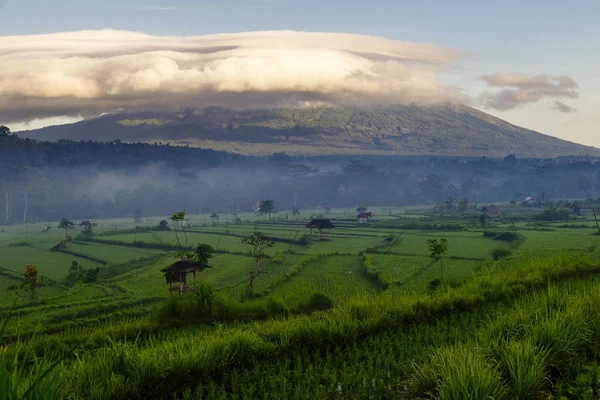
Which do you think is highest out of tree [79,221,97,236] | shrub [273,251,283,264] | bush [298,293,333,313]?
bush [298,293,333,313]

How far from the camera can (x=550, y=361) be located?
8062 mm

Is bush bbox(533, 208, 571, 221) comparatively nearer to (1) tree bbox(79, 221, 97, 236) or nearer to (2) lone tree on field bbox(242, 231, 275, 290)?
(2) lone tree on field bbox(242, 231, 275, 290)

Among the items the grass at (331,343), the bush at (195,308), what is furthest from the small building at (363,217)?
the bush at (195,308)

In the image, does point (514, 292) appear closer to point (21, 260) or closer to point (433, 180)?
point (21, 260)

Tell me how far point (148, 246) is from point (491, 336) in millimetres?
48332

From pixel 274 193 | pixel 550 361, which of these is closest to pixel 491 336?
pixel 550 361

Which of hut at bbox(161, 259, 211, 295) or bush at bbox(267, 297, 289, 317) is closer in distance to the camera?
bush at bbox(267, 297, 289, 317)

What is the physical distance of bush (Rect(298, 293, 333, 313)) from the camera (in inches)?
689

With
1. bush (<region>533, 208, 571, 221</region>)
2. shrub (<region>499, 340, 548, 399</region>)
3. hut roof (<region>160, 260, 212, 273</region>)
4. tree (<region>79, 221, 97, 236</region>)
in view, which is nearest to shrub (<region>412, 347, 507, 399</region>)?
shrub (<region>499, 340, 548, 399</region>)

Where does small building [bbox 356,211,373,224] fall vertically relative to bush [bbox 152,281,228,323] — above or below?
below

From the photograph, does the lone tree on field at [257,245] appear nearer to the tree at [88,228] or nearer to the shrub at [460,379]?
the shrub at [460,379]

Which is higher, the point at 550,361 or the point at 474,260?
the point at 550,361

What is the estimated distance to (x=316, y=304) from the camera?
1764 cm

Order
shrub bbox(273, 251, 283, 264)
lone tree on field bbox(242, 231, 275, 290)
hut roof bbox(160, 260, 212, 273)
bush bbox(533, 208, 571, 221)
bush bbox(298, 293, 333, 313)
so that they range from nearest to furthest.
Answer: bush bbox(298, 293, 333, 313)
hut roof bbox(160, 260, 212, 273)
lone tree on field bbox(242, 231, 275, 290)
shrub bbox(273, 251, 283, 264)
bush bbox(533, 208, 571, 221)
